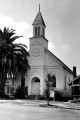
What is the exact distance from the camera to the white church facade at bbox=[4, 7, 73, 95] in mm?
48250

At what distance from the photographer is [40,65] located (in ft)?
160

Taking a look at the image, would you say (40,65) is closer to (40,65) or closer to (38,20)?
(40,65)

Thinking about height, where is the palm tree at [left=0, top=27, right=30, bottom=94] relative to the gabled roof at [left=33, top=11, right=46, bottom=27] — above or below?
below

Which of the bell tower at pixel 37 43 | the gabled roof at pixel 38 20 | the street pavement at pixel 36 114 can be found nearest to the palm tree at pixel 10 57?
the bell tower at pixel 37 43

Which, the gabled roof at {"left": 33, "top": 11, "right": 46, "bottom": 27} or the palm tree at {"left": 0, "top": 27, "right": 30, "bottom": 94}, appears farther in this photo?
the gabled roof at {"left": 33, "top": 11, "right": 46, "bottom": 27}

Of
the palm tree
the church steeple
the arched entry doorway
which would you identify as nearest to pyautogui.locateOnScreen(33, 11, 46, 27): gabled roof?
the church steeple

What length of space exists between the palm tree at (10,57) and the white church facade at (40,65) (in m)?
1.82

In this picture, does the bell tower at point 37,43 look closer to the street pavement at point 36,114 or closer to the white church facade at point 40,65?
the white church facade at point 40,65

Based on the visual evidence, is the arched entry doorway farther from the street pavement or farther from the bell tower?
the street pavement

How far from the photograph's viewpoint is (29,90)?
49.1m

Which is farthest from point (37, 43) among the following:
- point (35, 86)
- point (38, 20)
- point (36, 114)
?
point (36, 114)

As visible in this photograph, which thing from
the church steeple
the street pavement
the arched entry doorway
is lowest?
the street pavement

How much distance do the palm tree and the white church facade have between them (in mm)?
1820

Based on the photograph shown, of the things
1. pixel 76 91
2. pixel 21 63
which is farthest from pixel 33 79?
pixel 76 91
